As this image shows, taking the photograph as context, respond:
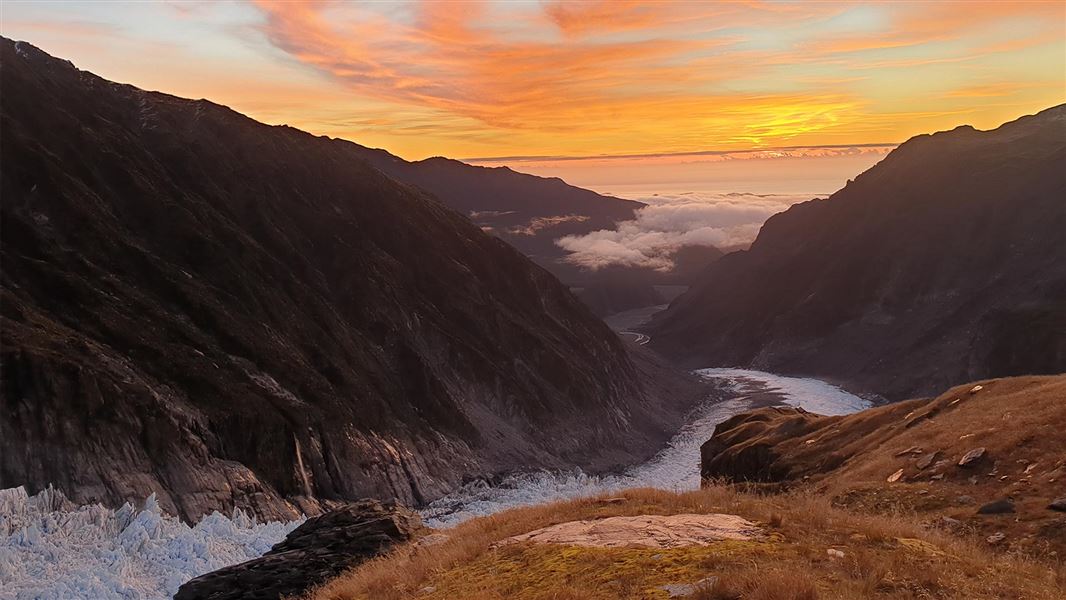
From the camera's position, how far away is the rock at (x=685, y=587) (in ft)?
32.2

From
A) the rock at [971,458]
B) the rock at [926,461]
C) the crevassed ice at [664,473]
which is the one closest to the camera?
the rock at [971,458]

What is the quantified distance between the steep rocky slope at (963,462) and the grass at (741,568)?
3.05 metres

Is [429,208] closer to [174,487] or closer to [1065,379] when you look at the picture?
[174,487]

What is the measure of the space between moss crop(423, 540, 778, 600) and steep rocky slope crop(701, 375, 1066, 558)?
26.5 feet

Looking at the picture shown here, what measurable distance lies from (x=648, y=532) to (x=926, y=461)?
15.8 m

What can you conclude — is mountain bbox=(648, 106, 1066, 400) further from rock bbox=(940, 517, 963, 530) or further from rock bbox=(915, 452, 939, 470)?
rock bbox=(940, 517, 963, 530)

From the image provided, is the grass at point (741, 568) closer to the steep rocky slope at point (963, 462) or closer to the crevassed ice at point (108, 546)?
the steep rocky slope at point (963, 462)

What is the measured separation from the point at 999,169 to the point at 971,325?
5896 cm

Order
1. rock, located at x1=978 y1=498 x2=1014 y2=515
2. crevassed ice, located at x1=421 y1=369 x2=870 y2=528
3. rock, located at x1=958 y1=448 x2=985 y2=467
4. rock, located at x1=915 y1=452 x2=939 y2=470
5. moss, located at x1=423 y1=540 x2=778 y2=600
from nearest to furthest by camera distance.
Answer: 1. moss, located at x1=423 y1=540 x2=778 y2=600
2. rock, located at x1=978 y1=498 x2=1014 y2=515
3. rock, located at x1=958 y1=448 x2=985 y2=467
4. rock, located at x1=915 y1=452 x2=939 y2=470
5. crevassed ice, located at x1=421 y1=369 x2=870 y2=528

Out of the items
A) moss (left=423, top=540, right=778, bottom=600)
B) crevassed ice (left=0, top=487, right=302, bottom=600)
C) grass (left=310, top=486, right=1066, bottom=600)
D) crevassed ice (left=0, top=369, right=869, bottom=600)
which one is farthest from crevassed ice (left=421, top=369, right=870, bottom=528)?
crevassed ice (left=0, top=487, right=302, bottom=600)

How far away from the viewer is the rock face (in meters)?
17.7

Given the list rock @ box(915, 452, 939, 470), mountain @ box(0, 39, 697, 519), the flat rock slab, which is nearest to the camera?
the flat rock slab

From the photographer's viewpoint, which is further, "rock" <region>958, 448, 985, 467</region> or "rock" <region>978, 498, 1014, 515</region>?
"rock" <region>958, 448, 985, 467</region>

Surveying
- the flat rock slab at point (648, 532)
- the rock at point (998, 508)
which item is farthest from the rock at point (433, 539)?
the rock at point (998, 508)
